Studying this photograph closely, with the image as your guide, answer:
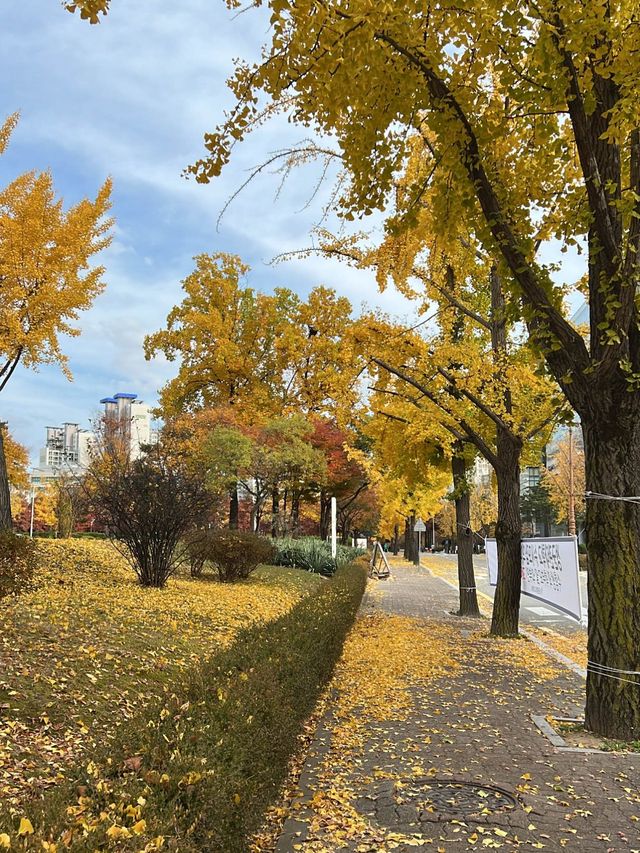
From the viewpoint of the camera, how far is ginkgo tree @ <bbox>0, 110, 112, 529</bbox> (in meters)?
10.6

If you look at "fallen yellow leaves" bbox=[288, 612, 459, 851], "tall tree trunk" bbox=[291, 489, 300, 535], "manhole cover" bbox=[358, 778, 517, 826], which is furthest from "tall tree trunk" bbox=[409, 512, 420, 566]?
"manhole cover" bbox=[358, 778, 517, 826]

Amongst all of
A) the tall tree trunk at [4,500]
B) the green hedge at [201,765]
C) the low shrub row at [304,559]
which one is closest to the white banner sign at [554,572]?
the green hedge at [201,765]

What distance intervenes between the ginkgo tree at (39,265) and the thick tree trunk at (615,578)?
870 centimetres

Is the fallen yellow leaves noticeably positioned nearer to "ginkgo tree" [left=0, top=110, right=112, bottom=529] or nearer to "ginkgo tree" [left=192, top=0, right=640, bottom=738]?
"ginkgo tree" [left=192, top=0, right=640, bottom=738]

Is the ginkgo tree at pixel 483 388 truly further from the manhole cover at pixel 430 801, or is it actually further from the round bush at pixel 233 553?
the manhole cover at pixel 430 801

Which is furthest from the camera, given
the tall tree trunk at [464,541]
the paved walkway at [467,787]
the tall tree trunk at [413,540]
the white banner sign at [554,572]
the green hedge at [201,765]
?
the tall tree trunk at [413,540]

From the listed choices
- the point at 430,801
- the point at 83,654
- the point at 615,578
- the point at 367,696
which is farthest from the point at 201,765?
the point at 367,696

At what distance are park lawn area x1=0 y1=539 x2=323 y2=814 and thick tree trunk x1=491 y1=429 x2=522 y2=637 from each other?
3.26m

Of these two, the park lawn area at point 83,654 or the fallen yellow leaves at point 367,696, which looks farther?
the park lawn area at point 83,654

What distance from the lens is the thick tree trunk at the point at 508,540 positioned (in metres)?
9.65

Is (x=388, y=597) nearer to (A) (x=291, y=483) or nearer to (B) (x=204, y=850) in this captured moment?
(A) (x=291, y=483)

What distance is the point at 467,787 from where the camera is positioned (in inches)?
153

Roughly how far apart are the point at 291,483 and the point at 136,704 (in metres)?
18.8

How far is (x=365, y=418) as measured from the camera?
36.2 feet
